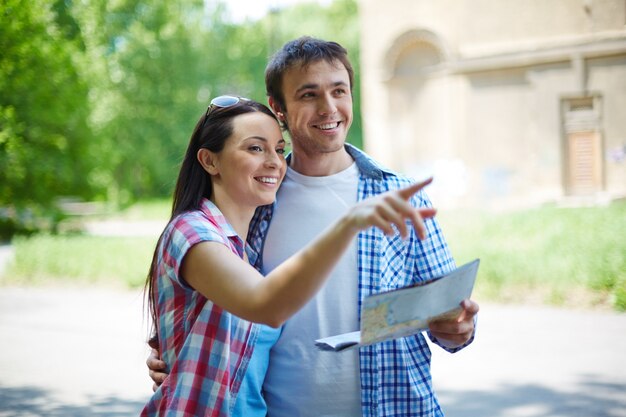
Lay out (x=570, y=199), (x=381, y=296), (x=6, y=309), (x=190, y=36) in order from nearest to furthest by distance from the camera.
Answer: (x=381, y=296) → (x=6, y=309) → (x=570, y=199) → (x=190, y=36)

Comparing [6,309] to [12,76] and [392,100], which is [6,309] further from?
[392,100]

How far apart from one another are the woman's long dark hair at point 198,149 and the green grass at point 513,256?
20.8 feet

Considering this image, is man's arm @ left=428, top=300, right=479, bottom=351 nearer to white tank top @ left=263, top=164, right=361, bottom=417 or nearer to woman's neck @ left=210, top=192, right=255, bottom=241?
white tank top @ left=263, top=164, right=361, bottom=417

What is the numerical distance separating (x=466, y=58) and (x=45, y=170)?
9641 mm

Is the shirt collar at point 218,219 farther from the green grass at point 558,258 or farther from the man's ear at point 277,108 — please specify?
the green grass at point 558,258

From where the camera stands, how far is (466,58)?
15164mm

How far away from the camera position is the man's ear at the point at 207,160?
6.36ft

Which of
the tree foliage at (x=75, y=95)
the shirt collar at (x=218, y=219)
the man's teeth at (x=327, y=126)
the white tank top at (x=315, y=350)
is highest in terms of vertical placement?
the tree foliage at (x=75, y=95)

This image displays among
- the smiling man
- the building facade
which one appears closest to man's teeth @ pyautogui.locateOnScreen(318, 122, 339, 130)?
the smiling man

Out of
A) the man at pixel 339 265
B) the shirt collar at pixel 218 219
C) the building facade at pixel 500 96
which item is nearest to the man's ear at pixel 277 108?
the man at pixel 339 265

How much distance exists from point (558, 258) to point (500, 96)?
22.2ft

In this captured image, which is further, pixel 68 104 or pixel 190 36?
pixel 190 36

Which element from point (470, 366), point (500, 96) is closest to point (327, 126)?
point (470, 366)

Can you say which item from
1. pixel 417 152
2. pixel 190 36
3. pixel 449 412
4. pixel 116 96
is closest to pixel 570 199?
pixel 449 412
